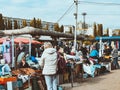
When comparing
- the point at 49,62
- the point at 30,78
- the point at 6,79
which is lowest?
the point at 30,78

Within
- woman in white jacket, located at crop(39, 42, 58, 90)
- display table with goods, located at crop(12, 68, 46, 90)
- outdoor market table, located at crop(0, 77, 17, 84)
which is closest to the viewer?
woman in white jacket, located at crop(39, 42, 58, 90)

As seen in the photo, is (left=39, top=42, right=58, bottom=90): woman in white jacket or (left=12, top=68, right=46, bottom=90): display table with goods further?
(left=12, top=68, right=46, bottom=90): display table with goods

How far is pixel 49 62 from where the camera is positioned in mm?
9352

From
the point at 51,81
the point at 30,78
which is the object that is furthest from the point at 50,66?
the point at 30,78

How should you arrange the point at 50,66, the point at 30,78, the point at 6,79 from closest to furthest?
1. the point at 50,66
2. the point at 6,79
3. the point at 30,78

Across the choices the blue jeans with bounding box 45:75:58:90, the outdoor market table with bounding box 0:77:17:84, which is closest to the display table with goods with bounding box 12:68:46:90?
the outdoor market table with bounding box 0:77:17:84

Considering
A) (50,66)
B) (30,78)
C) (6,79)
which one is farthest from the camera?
(30,78)

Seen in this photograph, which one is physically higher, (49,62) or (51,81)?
(49,62)

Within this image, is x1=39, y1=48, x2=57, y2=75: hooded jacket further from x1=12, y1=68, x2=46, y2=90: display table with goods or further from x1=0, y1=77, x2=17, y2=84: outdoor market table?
x1=12, y1=68, x2=46, y2=90: display table with goods

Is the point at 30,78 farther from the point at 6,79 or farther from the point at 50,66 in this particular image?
the point at 50,66

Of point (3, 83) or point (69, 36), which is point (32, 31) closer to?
point (69, 36)

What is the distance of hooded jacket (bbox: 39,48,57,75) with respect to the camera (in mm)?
9289

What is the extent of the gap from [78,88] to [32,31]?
1146 centimetres

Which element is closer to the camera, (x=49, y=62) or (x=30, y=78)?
(x=49, y=62)
